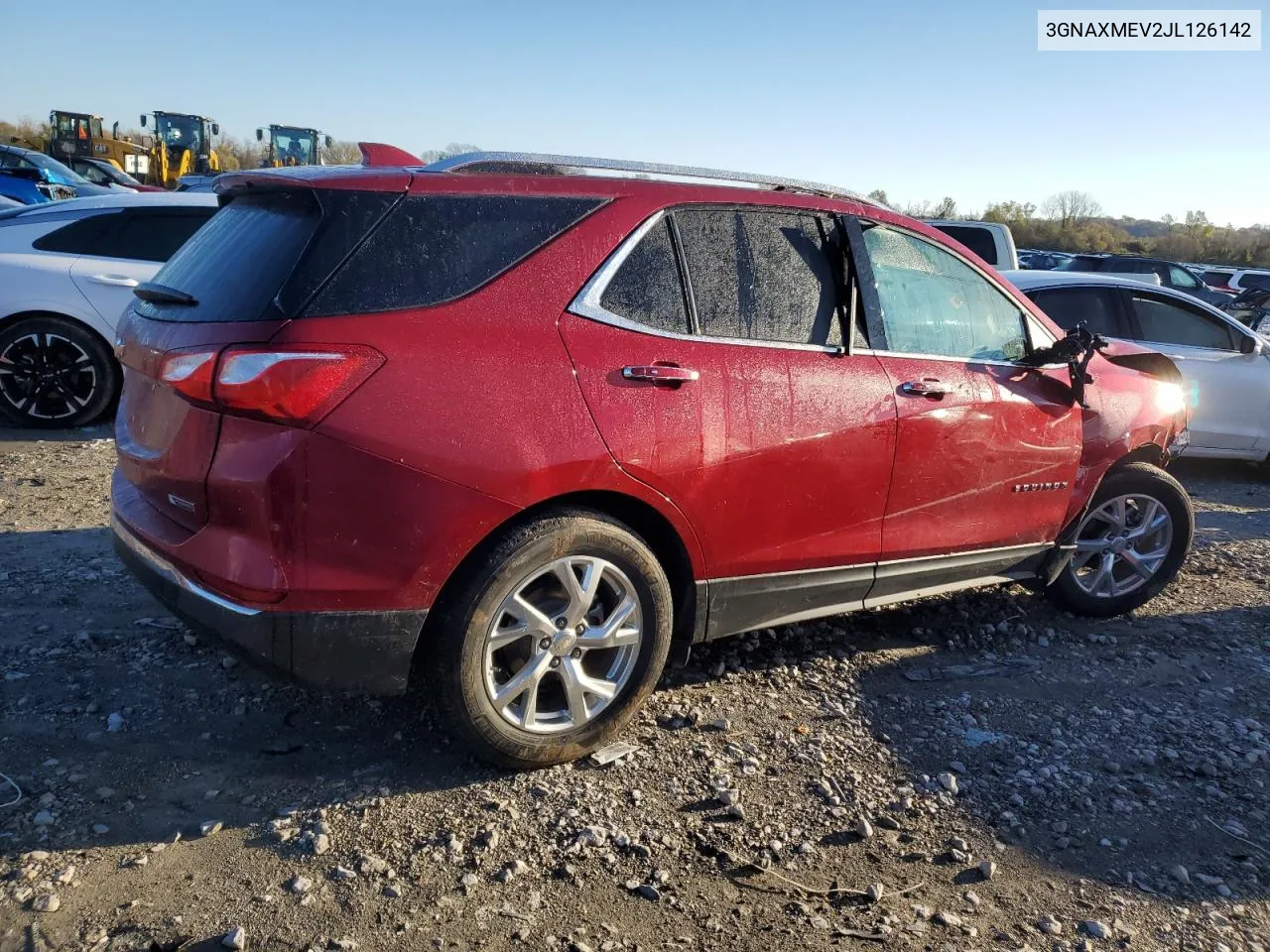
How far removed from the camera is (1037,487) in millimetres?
4445

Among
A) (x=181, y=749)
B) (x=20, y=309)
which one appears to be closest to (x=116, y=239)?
(x=20, y=309)

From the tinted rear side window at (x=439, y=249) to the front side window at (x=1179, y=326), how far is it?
21.5ft

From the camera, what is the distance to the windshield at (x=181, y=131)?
34.0 meters

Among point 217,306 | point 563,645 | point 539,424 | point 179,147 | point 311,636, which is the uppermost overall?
point 179,147

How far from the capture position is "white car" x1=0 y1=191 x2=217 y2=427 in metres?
7.16

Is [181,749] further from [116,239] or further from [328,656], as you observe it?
[116,239]

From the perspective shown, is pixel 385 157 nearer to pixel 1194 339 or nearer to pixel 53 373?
pixel 53 373

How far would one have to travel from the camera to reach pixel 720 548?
11.5ft

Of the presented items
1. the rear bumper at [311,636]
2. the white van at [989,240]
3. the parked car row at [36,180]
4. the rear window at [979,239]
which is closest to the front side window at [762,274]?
the rear bumper at [311,636]

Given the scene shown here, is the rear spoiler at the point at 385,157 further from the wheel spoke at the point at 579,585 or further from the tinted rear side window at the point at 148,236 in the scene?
the tinted rear side window at the point at 148,236

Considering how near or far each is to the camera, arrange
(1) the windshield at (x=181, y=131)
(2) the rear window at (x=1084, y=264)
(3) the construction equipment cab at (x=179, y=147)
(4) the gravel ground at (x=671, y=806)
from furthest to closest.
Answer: (1) the windshield at (x=181, y=131) < (3) the construction equipment cab at (x=179, y=147) < (2) the rear window at (x=1084, y=264) < (4) the gravel ground at (x=671, y=806)

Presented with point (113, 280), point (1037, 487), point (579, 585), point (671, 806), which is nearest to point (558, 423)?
point (579, 585)

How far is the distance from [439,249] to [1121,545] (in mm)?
3725

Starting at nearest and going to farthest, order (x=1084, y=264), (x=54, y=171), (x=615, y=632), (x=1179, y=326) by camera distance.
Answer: (x=615, y=632) < (x=1179, y=326) < (x=1084, y=264) < (x=54, y=171)
